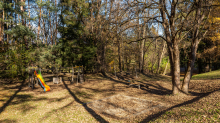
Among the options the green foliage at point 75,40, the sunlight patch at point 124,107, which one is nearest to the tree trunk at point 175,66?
the sunlight patch at point 124,107

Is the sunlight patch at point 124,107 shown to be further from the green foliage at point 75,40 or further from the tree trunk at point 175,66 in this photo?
the green foliage at point 75,40

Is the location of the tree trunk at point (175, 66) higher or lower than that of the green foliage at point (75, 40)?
lower

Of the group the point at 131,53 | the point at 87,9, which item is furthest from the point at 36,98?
the point at 131,53

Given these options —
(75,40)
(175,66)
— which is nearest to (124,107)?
(175,66)

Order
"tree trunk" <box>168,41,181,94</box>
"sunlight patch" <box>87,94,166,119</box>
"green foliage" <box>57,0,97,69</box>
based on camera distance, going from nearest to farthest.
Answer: "sunlight patch" <box>87,94,166,119</box> → "tree trunk" <box>168,41,181,94</box> → "green foliage" <box>57,0,97,69</box>

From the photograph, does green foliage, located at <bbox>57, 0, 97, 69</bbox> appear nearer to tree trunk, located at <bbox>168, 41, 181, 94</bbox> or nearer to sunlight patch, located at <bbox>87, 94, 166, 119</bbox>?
sunlight patch, located at <bbox>87, 94, 166, 119</bbox>

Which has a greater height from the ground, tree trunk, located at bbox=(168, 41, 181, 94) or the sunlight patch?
tree trunk, located at bbox=(168, 41, 181, 94)

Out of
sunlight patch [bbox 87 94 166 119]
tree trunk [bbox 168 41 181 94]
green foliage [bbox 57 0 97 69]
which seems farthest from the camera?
green foliage [bbox 57 0 97 69]

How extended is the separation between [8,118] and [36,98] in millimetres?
2920

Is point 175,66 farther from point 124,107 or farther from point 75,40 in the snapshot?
point 75,40

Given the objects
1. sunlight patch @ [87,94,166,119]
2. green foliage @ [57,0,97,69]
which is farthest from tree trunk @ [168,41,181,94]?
green foliage @ [57,0,97,69]

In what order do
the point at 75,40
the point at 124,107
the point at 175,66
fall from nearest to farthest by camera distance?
the point at 124,107
the point at 175,66
the point at 75,40

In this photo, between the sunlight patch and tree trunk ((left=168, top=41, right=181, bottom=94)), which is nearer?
the sunlight patch

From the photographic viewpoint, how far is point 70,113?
621 centimetres
